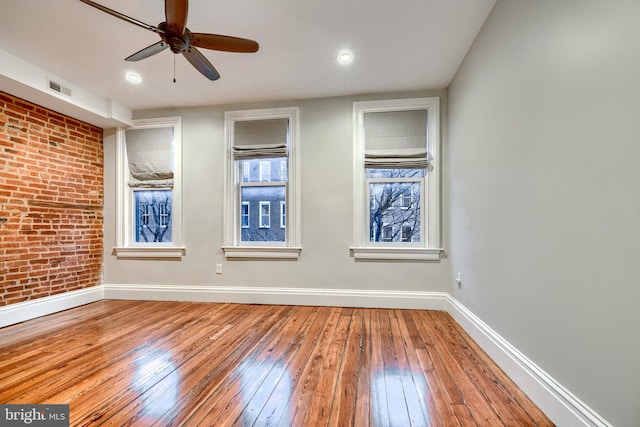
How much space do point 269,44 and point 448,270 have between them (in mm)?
2970

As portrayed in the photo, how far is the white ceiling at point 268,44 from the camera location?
2.05 metres

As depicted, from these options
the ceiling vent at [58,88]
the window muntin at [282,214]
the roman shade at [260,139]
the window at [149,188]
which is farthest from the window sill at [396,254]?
the ceiling vent at [58,88]

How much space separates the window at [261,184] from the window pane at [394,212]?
969mm

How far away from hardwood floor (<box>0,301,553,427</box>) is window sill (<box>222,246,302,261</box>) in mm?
810

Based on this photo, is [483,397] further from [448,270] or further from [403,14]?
[403,14]

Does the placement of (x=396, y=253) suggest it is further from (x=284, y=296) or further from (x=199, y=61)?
(x=199, y=61)

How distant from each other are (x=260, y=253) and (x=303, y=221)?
0.69 meters

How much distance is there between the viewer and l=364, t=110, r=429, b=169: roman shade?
10.8 feet

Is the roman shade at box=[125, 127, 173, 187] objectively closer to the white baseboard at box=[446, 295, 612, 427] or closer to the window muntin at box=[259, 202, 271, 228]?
the window muntin at box=[259, 202, 271, 228]

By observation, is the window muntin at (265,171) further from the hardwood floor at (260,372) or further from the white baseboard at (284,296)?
the hardwood floor at (260,372)

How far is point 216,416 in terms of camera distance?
1416 millimetres

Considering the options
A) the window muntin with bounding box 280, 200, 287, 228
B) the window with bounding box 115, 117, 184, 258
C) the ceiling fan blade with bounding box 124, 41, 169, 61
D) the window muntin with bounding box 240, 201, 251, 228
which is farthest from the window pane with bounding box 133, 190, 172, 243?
the ceiling fan blade with bounding box 124, 41, 169, 61

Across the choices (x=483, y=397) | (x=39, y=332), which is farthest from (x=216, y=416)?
(x=39, y=332)

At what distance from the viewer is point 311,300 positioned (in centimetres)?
340
